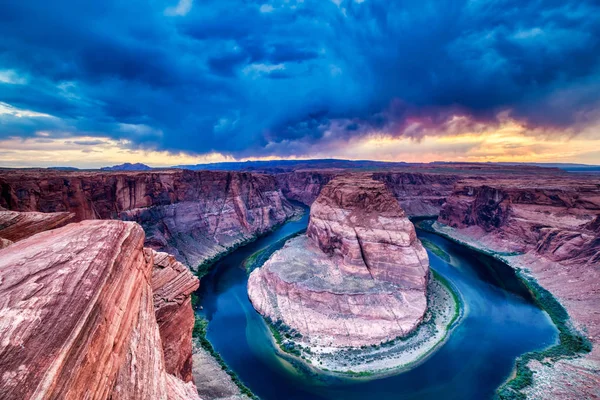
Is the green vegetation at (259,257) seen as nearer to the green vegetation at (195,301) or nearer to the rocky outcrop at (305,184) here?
the green vegetation at (195,301)

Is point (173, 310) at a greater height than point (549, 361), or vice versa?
point (173, 310)

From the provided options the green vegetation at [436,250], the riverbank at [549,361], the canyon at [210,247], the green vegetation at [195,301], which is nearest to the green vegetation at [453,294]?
the canyon at [210,247]

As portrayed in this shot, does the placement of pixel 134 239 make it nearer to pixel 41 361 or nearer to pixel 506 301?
pixel 41 361

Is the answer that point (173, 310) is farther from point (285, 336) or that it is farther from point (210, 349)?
point (285, 336)

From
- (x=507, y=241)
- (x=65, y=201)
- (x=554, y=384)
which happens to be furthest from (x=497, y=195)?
(x=65, y=201)

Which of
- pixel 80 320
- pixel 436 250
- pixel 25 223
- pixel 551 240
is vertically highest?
pixel 25 223

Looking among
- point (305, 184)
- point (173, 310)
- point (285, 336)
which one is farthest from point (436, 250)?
point (305, 184)

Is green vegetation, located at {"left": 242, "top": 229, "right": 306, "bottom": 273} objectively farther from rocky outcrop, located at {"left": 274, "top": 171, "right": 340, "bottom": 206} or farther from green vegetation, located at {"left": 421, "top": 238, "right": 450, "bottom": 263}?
rocky outcrop, located at {"left": 274, "top": 171, "right": 340, "bottom": 206}
